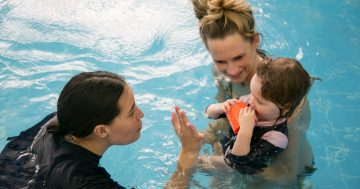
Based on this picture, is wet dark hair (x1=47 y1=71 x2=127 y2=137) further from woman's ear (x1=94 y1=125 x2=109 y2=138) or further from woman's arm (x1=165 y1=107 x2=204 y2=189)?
woman's arm (x1=165 y1=107 x2=204 y2=189)

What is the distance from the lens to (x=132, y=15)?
657 cm

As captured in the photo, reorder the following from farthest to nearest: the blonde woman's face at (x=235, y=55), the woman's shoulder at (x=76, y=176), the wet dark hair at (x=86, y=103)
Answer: the blonde woman's face at (x=235, y=55) < the wet dark hair at (x=86, y=103) < the woman's shoulder at (x=76, y=176)

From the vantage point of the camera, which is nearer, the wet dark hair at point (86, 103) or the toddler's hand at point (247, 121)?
the wet dark hair at point (86, 103)

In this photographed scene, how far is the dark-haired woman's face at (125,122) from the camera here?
274 cm

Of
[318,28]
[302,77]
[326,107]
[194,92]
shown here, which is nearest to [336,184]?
[326,107]

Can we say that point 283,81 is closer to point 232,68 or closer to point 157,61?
point 232,68

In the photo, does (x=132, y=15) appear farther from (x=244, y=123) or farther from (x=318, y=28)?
(x=244, y=123)

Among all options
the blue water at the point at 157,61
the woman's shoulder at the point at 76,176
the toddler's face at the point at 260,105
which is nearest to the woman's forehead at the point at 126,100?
the woman's shoulder at the point at 76,176

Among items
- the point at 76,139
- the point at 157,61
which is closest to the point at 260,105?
the point at 76,139

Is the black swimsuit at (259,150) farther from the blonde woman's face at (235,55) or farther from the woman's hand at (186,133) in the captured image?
the blonde woman's face at (235,55)

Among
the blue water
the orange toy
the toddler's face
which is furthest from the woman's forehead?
the blue water

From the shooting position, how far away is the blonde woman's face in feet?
10.2

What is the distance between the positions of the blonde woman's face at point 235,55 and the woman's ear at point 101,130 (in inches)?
40.9

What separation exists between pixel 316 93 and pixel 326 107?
257mm
